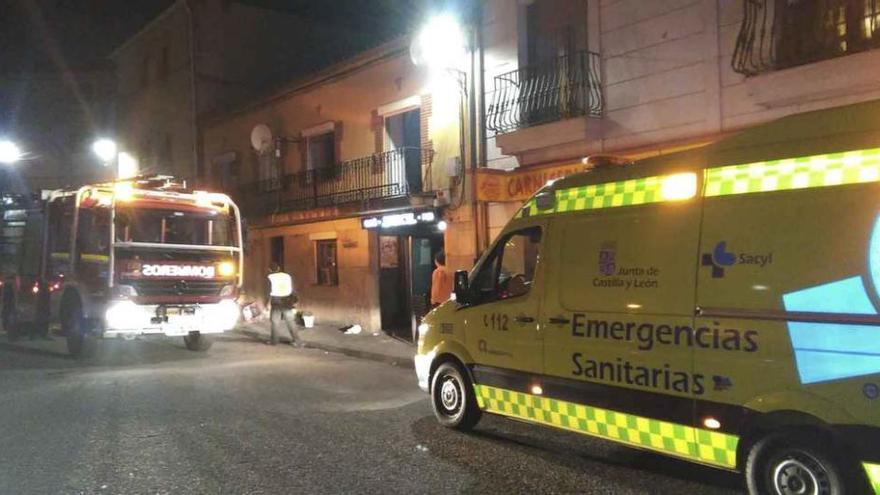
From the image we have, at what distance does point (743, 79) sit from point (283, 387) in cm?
715

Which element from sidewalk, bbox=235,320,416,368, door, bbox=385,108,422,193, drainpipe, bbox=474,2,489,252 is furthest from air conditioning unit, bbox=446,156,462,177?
sidewalk, bbox=235,320,416,368

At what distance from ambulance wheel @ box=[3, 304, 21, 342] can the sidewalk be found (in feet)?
14.6

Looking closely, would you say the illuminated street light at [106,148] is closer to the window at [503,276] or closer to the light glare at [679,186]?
the window at [503,276]

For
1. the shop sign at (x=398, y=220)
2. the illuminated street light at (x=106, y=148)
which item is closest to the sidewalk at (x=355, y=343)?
the shop sign at (x=398, y=220)

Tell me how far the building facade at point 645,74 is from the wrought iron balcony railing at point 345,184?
7.86ft

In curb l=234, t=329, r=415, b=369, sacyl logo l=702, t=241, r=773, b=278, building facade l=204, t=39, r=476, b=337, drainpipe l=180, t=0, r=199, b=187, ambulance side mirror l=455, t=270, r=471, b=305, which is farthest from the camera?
drainpipe l=180, t=0, r=199, b=187

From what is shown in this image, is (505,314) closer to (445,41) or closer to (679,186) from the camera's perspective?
(679,186)

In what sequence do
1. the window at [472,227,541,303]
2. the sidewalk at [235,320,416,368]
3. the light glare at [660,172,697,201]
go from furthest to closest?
1. the sidewalk at [235,320,416,368]
2. the window at [472,227,541,303]
3. the light glare at [660,172,697,201]

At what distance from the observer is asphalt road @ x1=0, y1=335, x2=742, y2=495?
507 centimetres

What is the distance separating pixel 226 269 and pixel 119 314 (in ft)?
6.42

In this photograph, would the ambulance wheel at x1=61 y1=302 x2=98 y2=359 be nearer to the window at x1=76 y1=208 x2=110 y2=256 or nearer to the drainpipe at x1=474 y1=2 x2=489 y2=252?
the window at x1=76 y1=208 x2=110 y2=256

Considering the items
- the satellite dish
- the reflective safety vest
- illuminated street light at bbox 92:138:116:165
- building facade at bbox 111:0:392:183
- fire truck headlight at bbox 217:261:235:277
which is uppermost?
building facade at bbox 111:0:392:183

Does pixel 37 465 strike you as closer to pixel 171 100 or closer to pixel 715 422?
pixel 715 422

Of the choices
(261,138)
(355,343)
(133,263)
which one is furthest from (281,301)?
(261,138)
